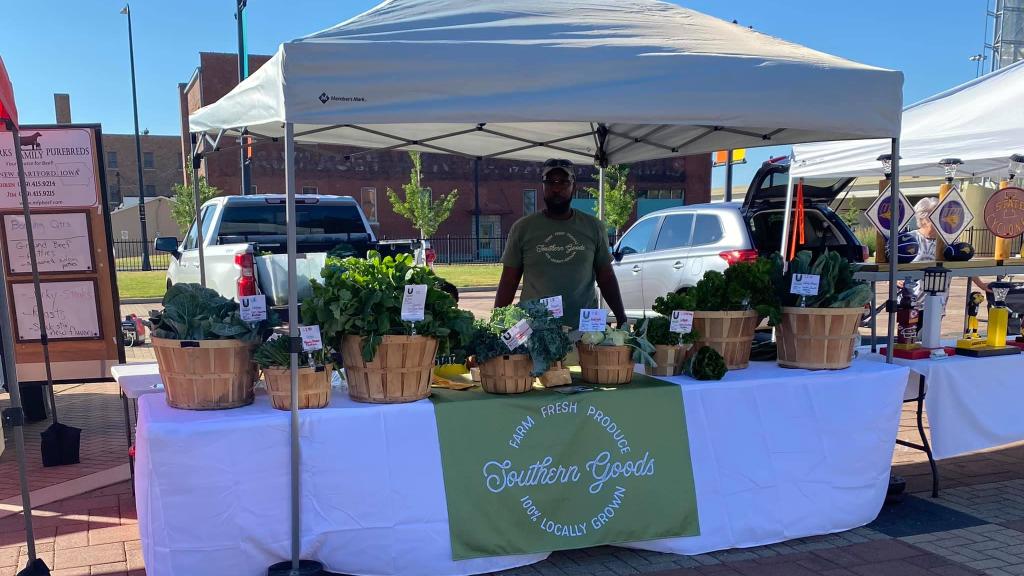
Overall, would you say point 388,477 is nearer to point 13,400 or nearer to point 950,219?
point 13,400

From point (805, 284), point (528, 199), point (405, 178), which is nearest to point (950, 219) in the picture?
point (805, 284)

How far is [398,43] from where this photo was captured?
2.88 meters

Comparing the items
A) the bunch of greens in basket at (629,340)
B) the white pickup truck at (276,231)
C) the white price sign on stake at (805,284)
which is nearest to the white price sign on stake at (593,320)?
the bunch of greens in basket at (629,340)

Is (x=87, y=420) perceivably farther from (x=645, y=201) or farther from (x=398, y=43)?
(x=645, y=201)

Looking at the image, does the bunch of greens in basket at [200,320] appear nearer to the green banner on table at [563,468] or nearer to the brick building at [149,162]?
the green banner on table at [563,468]

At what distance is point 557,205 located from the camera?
430 cm

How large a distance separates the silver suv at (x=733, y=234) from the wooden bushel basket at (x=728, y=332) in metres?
3.74

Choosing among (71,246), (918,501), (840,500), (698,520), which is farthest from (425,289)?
(71,246)

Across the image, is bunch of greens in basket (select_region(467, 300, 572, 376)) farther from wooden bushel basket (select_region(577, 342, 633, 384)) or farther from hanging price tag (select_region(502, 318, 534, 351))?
wooden bushel basket (select_region(577, 342, 633, 384))

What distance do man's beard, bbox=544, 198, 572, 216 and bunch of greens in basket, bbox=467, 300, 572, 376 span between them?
1.21 metres

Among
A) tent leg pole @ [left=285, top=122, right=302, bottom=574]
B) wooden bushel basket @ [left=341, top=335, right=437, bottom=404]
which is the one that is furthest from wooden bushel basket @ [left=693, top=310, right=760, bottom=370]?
tent leg pole @ [left=285, top=122, right=302, bottom=574]

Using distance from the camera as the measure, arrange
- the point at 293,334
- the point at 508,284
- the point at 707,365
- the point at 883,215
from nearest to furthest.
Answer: the point at 293,334, the point at 707,365, the point at 508,284, the point at 883,215

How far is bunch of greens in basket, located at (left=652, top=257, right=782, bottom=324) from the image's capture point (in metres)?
3.61

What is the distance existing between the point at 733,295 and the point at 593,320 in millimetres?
792
